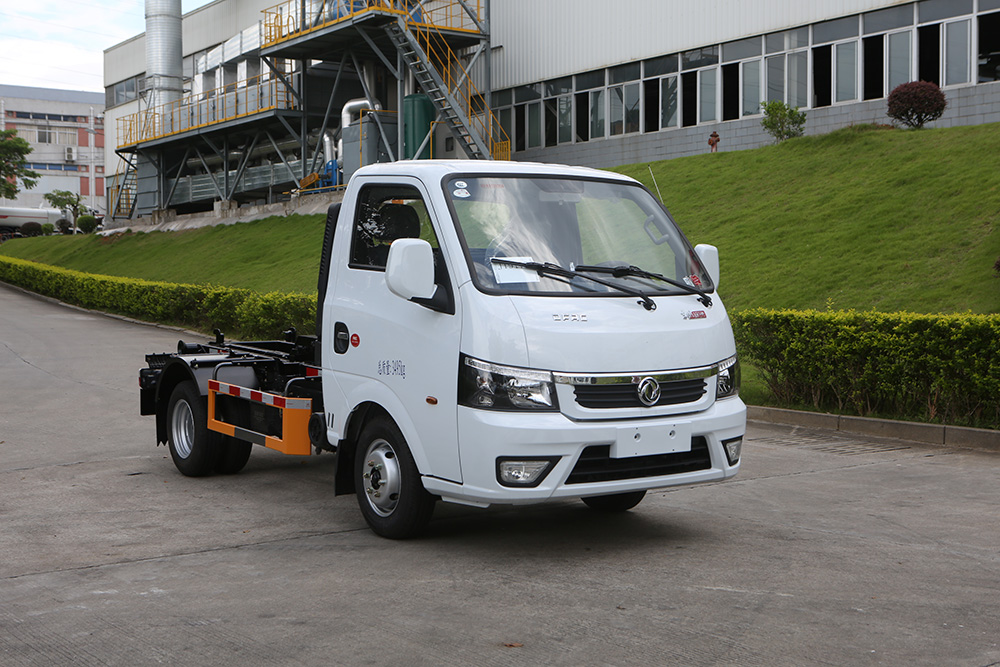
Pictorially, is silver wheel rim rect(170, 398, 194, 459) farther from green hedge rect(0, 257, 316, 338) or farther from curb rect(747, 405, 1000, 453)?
green hedge rect(0, 257, 316, 338)

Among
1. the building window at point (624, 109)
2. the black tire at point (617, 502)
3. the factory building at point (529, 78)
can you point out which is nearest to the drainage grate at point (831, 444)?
the black tire at point (617, 502)

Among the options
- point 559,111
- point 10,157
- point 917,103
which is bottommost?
point 917,103

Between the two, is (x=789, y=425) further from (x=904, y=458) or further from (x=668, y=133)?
(x=668, y=133)

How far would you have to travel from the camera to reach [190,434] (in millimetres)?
8633

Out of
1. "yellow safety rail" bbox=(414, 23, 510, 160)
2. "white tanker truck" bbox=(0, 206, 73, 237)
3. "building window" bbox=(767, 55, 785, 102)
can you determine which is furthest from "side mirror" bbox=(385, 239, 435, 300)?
"white tanker truck" bbox=(0, 206, 73, 237)

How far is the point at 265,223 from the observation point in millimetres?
35938

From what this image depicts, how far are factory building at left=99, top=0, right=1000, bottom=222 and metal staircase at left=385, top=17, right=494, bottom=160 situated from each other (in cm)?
7

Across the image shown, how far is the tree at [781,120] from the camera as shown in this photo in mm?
26312

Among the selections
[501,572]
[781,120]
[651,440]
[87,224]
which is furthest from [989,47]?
[87,224]

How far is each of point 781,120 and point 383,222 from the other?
21529 millimetres

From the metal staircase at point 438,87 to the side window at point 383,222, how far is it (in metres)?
25.0

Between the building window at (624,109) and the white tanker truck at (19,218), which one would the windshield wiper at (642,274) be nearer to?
the building window at (624,109)

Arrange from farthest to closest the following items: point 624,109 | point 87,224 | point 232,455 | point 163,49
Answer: point 87,224 < point 163,49 < point 624,109 < point 232,455

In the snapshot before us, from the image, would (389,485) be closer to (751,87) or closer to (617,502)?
(617,502)
